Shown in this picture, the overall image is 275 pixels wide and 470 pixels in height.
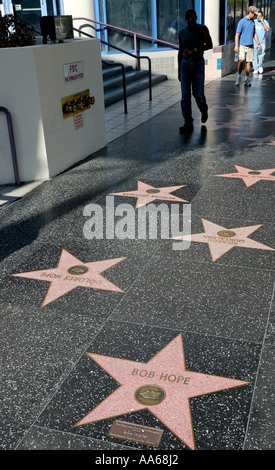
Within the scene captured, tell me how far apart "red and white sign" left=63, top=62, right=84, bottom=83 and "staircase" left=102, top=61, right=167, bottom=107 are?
4633mm

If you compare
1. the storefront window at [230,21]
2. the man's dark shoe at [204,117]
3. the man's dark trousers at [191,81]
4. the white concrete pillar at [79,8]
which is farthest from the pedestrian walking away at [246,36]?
the man's dark trousers at [191,81]

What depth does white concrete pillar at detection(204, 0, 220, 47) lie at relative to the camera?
50.9 feet

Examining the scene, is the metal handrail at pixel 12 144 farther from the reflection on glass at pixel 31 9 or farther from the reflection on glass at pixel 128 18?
the reflection on glass at pixel 128 18

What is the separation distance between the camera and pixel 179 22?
52.4ft

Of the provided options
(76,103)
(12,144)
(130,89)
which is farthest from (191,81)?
(130,89)

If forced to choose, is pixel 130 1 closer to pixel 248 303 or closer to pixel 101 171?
pixel 101 171

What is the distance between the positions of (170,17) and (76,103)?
10.2 m

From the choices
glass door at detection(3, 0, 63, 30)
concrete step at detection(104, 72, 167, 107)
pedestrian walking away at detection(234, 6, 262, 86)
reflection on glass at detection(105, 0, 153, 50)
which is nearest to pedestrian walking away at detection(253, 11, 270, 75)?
pedestrian walking away at detection(234, 6, 262, 86)

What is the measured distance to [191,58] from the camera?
836 centimetres

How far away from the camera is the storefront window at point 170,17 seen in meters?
15.7

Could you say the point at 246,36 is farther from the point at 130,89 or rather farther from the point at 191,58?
the point at 191,58

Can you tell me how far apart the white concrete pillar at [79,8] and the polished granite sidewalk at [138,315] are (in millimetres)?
9467

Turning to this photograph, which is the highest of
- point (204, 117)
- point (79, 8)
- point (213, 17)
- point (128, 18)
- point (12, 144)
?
point (79, 8)
